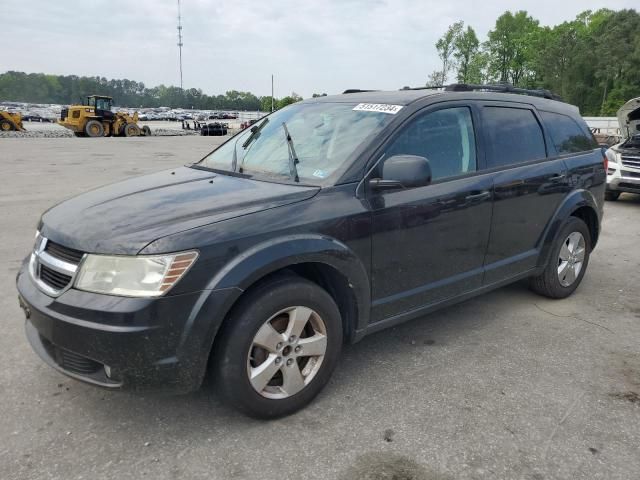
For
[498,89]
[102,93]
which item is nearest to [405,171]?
[498,89]

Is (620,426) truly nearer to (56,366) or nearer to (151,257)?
(151,257)

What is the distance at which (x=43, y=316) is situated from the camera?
2.51 metres

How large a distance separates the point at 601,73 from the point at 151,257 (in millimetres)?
71311

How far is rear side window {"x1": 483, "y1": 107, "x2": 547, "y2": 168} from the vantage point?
3.85m

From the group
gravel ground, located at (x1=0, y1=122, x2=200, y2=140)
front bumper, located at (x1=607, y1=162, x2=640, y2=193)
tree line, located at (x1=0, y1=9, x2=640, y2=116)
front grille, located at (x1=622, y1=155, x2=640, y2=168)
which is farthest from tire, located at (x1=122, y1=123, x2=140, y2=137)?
front grille, located at (x1=622, y1=155, x2=640, y2=168)

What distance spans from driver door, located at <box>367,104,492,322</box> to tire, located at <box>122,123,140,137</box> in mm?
31442

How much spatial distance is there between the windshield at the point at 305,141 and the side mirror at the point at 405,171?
0.28m

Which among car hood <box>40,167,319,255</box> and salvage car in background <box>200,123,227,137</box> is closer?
car hood <box>40,167,319,255</box>

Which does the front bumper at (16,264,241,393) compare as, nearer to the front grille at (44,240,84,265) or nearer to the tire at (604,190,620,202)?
the front grille at (44,240,84,265)

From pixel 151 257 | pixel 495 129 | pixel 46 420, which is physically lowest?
pixel 46 420

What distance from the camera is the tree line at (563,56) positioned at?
60.3m

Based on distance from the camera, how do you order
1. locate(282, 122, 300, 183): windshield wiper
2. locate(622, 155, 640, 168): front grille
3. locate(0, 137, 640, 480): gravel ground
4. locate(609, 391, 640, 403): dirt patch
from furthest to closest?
locate(622, 155, 640, 168): front grille
locate(282, 122, 300, 183): windshield wiper
locate(609, 391, 640, 403): dirt patch
locate(0, 137, 640, 480): gravel ground

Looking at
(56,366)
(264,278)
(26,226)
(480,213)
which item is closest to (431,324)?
(480,213)

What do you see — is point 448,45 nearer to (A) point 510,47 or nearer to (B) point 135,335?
(A) point 510,47
